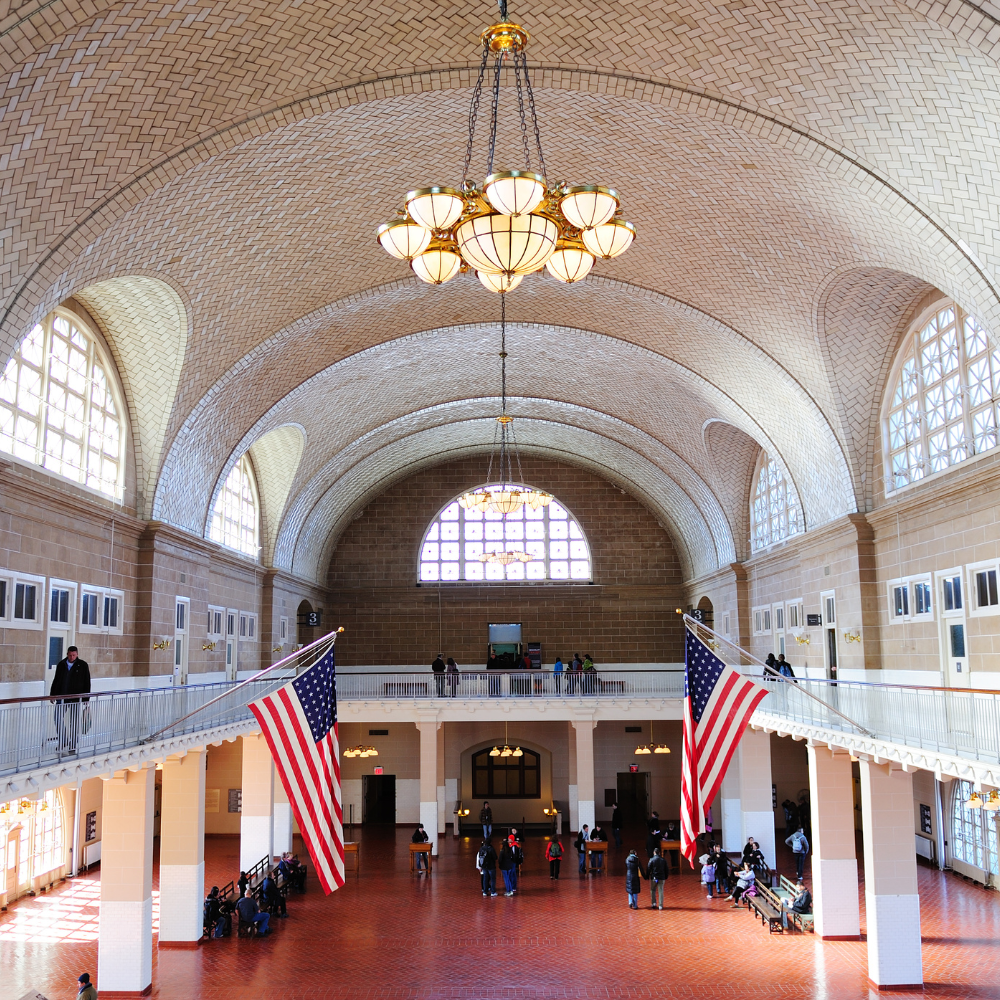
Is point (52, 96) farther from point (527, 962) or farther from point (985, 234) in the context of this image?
point (527, 962)

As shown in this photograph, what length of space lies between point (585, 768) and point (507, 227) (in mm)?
22220

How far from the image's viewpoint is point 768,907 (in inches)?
793

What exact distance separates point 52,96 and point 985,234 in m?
11.9

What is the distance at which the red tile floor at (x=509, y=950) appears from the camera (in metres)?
15.8

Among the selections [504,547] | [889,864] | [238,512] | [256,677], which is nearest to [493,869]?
[889,864]

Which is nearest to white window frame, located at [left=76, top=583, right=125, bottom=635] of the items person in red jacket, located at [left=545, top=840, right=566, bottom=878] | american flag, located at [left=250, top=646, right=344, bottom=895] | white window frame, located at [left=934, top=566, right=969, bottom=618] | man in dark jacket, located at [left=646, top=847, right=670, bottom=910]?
american flag, located at [left=250, top=646, right=344, bottom=895]

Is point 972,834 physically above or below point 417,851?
above

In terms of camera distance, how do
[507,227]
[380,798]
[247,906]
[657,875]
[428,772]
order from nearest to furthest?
[507,227] → [247,906] → [657,875] → [428,772] → [380,798]

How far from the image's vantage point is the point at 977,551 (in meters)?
15.5

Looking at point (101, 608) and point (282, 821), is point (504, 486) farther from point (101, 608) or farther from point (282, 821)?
point (101, 608)

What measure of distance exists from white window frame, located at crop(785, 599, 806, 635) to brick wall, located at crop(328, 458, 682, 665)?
39.0ft

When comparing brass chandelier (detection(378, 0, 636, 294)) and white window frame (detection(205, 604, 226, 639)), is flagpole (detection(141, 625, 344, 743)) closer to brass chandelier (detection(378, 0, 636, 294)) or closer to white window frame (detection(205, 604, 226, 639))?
brass chandelier (detection(378, 0, 636, 294))

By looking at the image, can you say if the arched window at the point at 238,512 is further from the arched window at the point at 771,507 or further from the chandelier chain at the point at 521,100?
the arched window at the point at 771,507

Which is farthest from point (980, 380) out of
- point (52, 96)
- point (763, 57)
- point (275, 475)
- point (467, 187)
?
point (275, 475)
